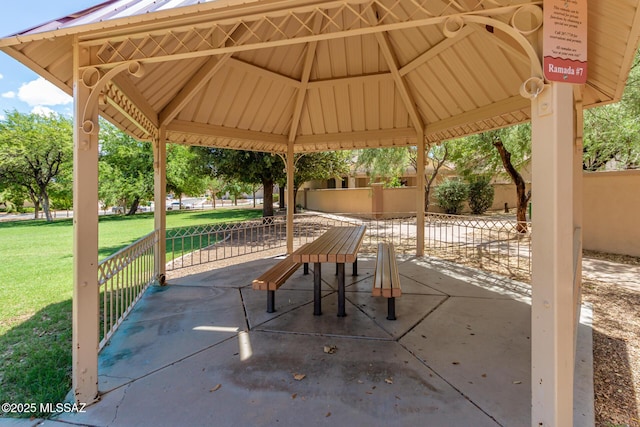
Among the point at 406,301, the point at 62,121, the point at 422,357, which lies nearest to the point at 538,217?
the point at 422,357

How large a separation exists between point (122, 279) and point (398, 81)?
623cm

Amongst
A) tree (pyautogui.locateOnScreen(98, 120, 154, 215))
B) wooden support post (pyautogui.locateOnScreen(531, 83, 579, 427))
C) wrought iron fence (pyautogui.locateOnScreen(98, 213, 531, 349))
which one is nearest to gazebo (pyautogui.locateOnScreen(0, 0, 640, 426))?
wooden support post (pyautogui.locateOnScreen(531, 83, 579, 427))

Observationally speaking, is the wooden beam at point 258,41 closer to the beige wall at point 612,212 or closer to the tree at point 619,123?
the tree at point 619,123

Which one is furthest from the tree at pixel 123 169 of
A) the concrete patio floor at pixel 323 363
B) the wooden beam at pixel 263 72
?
the concrete patio floor at pixel 323 363

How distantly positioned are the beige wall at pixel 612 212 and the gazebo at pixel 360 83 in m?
4.94

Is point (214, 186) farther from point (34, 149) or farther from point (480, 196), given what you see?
point (480, 196)

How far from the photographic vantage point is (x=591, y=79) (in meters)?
4.02

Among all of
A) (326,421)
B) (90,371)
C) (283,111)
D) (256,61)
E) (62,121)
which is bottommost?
(326,421)

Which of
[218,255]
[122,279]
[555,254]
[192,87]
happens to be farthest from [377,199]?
[555,254]

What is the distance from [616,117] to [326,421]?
11.3 meters

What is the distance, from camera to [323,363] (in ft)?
10.5

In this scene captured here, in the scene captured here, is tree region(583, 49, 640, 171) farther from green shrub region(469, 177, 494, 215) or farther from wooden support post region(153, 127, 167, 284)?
wooden support post region(153, 127, 167, 284)

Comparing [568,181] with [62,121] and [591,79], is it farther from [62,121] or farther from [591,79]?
[62,121]

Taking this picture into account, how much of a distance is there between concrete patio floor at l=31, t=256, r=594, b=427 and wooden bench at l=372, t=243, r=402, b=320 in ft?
0.78
